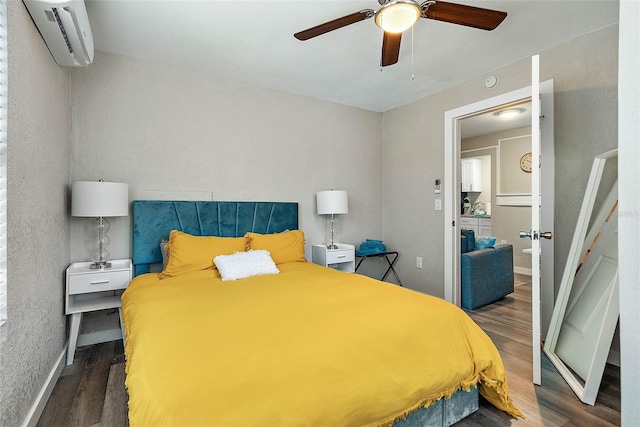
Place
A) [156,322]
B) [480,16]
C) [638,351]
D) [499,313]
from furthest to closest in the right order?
[499,313]
[480,16]
[156,322]
[638,351]

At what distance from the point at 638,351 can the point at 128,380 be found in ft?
4.75

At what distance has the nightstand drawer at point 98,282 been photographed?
88.9 inches

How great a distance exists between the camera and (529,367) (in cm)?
220

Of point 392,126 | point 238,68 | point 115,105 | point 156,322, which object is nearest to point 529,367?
point 156,322

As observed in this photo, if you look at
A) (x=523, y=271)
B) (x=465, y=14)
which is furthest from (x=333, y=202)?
(x=523, y=271)

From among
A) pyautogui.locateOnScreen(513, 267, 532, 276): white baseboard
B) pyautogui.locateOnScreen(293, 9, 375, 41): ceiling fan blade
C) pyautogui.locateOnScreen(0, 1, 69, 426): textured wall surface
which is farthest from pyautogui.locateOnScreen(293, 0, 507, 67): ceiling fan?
pyautogui.locateOnScreen(513, 267, 532, 276): white baseboard

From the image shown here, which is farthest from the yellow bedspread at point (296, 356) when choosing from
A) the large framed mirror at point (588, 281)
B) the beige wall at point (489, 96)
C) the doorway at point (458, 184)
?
the beige wall at point (489, 96)

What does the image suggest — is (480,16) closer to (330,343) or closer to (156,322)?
(330,343)

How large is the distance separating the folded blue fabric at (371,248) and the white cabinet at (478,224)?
2.86m

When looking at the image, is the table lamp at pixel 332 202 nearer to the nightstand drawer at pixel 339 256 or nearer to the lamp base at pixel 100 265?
the nightstand drawer at pixel 339 256

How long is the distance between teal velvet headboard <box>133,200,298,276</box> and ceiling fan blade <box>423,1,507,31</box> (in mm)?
2274

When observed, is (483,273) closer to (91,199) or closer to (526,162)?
(526,162)

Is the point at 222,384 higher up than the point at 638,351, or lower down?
lower down

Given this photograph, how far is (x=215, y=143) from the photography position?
3.16 meters
